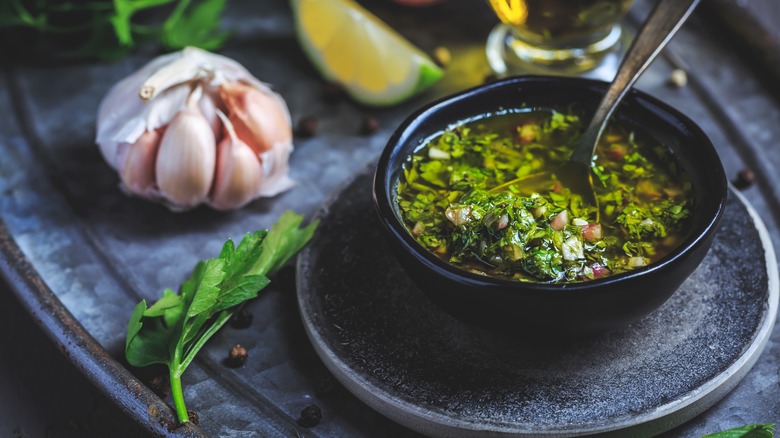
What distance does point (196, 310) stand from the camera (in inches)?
69.4

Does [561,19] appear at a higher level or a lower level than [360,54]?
higher

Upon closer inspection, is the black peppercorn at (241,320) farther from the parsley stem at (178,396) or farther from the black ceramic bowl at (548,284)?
the black ceramic bowl at (548,284)

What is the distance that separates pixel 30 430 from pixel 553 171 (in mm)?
1248

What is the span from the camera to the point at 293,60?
2857 mm

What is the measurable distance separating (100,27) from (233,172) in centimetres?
85

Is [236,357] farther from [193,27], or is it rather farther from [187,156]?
[193,27]

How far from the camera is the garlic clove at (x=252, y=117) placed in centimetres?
225

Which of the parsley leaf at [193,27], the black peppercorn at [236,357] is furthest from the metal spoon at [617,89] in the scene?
the parsley leaf at [193,27]

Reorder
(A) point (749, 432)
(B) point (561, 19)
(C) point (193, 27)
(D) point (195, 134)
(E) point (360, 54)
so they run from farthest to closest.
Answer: (C) point (193, 27)
(E) point (360, 54)
(B) point (561, 19)
(D) point (195, 134)
(A) point (749, 432)

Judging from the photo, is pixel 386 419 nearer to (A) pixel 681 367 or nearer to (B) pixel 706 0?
(A) pixel 681 367

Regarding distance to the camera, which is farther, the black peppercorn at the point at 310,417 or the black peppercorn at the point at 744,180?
the black peppercorn at the point at 744,180

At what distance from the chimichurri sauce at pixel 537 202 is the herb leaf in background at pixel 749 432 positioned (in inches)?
12.7

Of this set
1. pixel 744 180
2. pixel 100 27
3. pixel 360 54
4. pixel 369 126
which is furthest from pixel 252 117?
pixel 744 180

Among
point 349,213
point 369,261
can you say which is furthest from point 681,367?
point 349,213
